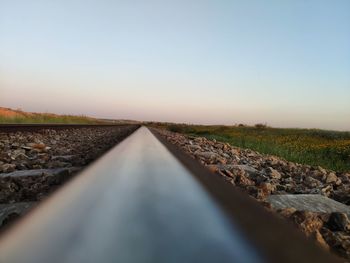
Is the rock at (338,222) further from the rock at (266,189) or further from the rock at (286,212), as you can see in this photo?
the rock at (266,189)

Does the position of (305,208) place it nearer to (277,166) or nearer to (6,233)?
(6,233)

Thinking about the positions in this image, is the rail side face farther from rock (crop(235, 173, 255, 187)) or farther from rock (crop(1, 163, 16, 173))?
rock (crop(1, 163, 16, 173))

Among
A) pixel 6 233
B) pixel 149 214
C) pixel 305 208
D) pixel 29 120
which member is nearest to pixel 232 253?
pixel 149 214

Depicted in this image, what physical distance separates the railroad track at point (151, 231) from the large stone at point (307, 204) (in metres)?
0.87

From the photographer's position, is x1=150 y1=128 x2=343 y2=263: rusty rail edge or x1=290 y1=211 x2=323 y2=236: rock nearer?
x1=150 y1=128 x2=343 y2=263: rusty rail edge

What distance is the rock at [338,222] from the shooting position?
6.01 ft

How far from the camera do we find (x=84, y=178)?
1.60m

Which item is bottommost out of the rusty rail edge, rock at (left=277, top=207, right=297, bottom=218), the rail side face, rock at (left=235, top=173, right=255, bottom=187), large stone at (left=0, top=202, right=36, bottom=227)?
large stone at (left=0, top=202, right=36, bottom=227)

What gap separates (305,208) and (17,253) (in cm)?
164

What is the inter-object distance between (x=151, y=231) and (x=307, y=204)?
1.54m

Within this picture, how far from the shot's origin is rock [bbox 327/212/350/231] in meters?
1.83

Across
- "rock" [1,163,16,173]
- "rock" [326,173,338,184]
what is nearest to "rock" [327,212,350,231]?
"rock" [326,173,338,184]

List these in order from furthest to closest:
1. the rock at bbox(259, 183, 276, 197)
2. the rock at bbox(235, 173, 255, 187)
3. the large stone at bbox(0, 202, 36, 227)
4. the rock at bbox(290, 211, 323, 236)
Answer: the rock at bbox(235, 173, 255, 187) → the rock at bbox(259, 183, 276, 197) → the large stone at bbox(0, 202, 36, 227) → the rock at bbox(290, 211, 323, 236)

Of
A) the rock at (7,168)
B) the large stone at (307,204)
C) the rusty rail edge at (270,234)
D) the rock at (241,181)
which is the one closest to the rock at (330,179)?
the rock at (241,181)
